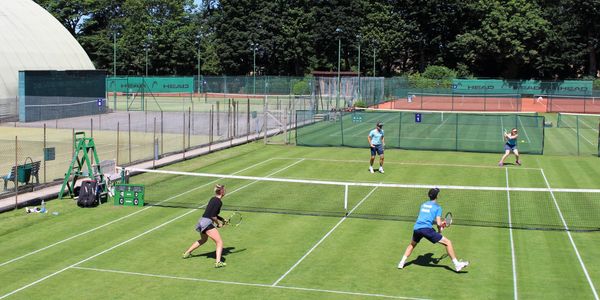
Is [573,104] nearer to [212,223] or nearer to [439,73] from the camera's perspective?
[439,73]

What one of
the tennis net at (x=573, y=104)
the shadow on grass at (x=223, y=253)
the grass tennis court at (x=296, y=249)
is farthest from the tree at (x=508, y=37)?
the shadow on grass at (x=223, y=253)

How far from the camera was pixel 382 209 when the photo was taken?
2167 cm

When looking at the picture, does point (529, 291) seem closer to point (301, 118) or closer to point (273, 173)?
point (273, 173)

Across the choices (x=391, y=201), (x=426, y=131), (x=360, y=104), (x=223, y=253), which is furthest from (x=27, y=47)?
(x=223, y=253)

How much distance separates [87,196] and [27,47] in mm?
50878

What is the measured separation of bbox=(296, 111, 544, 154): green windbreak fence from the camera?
131ft

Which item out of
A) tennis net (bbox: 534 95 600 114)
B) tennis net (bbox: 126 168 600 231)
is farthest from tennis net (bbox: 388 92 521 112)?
tennis net (bbox: 126 168 600 231)

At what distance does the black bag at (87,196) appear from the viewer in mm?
22000

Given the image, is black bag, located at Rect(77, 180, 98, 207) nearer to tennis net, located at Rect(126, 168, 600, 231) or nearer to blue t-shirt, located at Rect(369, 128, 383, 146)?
tennis net, located at Rect(126, 168, 600, 231)

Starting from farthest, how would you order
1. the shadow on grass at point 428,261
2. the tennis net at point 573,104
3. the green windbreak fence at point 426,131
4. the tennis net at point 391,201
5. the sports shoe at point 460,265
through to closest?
the tennis net at point 573,104
the green windbreak fence at point 426,131
the tennis net at point 391,201
the shadow on grass at point 428,261
the sports shoe at point 460,265

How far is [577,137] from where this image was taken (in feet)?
130

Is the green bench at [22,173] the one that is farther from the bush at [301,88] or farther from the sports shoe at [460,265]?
A: the bush at [301,88]

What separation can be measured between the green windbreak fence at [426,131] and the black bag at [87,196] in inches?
772

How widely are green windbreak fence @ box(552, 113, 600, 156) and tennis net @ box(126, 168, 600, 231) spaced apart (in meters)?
15.3
